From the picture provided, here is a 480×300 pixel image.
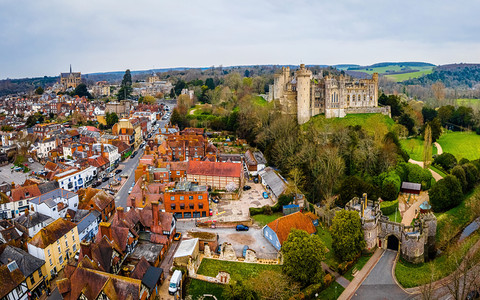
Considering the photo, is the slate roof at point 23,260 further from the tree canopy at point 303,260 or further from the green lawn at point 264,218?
the green lawn at point 264,218

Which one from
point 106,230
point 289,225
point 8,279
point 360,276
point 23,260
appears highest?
point 106,230

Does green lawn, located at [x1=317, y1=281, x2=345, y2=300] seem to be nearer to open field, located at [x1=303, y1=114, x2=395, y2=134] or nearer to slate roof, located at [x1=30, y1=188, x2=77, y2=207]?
slate roof, located at [x1=30, y1=188, x2=77, y2=207]

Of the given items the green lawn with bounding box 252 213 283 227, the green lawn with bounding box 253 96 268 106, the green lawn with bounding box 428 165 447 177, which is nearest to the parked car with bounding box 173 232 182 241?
the green lawn with bounding box 252 213 283 227

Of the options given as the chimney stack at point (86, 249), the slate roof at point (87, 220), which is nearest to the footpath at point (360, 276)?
the chimney stack at point (86, 249)

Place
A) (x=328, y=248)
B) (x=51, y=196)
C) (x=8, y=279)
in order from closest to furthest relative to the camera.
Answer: (x=8, y=279), (x=328, y=248), (x=51, y=196)

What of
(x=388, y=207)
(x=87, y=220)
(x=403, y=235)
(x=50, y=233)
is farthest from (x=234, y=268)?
(x=388, y=207)

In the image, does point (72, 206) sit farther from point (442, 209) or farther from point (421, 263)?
point (442, 209)

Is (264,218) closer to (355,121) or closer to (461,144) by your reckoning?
(355,121)
